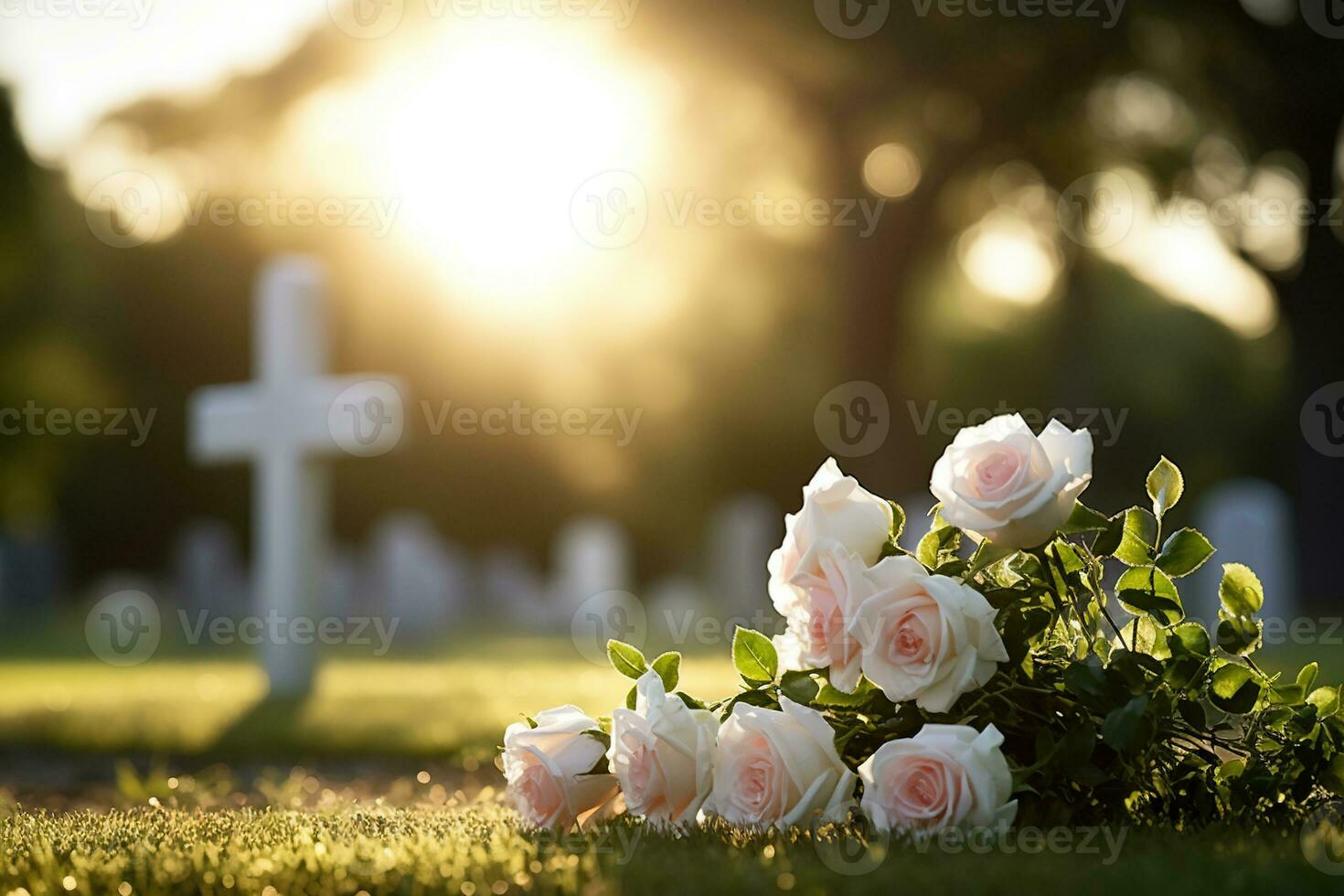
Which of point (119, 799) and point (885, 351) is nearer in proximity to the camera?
point (119, 799)

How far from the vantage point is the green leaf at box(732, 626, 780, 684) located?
9.36ft

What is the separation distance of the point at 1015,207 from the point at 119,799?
48.9ft

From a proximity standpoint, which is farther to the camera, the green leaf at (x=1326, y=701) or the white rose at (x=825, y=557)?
the green leaf at (x=1326, y=701)

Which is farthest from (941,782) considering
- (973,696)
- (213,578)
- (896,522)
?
(213,578)

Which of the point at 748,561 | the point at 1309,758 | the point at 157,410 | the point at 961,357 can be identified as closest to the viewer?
the point at 1309,758

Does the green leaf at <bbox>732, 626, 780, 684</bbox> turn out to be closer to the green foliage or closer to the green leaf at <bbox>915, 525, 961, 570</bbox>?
the green foliage

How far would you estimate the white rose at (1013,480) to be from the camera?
2.55 meters

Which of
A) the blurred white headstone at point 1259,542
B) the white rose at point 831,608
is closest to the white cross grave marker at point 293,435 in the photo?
the white rose at point 831,608

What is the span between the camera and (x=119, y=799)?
4.52 m

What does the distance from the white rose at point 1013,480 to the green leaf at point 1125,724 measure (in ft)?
1.17

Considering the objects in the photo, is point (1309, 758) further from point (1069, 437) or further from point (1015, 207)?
point (1015, 207)

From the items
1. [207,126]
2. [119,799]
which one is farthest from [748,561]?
[119,799]

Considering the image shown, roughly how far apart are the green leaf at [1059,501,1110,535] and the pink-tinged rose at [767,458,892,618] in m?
0.37

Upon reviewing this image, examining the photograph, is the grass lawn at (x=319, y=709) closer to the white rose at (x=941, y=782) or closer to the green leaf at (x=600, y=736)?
the green leaf at (x=600, y=736)
